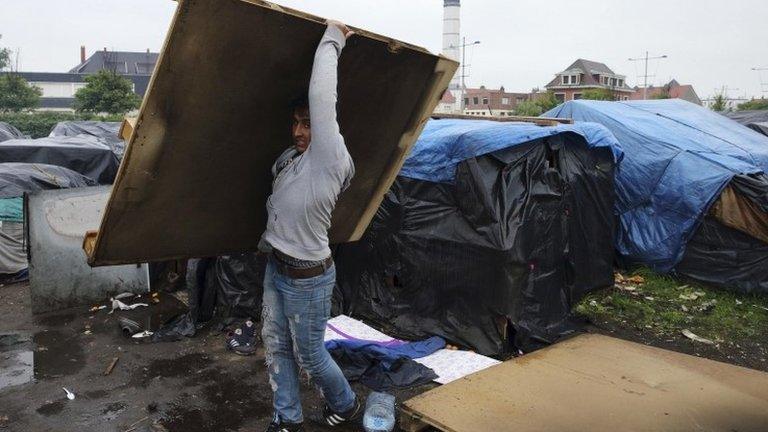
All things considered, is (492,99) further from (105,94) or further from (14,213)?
(14,213)

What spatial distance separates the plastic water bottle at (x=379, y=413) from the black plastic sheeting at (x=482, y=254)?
124cm

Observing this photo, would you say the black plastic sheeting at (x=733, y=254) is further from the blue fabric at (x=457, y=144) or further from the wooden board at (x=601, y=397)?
the wooden board at (x=601, y=397)

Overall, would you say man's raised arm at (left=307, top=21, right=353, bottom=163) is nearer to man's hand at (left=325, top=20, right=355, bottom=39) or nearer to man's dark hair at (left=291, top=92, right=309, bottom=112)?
man's hand at (left=325, top=20, right=355, bottom=39)

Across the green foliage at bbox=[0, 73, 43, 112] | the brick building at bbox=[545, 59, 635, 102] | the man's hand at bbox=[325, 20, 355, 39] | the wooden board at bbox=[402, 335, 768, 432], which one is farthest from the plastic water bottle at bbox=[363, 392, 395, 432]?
the brick building at bbox=[545, 59, 635, 102]

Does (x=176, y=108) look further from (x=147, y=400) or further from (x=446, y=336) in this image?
(x=446, y=336)

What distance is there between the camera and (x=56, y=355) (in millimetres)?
4633

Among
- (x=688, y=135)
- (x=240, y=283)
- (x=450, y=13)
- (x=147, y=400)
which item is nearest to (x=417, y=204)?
(x=240, y=283)

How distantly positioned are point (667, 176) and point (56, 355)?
687 centimetres

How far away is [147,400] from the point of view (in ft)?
12.6

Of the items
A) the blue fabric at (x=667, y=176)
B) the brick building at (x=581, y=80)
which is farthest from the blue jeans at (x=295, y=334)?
the brick building at (x=581, y=80)

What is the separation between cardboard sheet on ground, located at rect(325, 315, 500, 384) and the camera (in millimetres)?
4121

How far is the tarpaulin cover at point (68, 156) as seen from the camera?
28.3 ft

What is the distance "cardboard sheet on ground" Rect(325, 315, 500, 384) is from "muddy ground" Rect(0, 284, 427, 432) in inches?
13.0

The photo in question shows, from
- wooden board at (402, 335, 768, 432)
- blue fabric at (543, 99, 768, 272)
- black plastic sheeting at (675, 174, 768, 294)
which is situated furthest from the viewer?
blue fabric at (543, 99, 768, 272)
